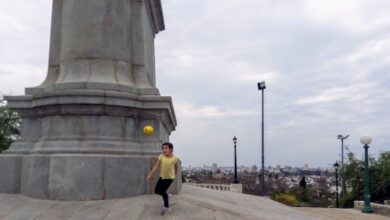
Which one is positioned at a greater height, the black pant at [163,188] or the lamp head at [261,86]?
the lamp head at [261,86]

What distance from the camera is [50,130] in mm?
8398

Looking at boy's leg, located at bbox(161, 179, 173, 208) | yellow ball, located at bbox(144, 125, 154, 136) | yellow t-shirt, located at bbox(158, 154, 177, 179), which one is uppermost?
yellow ball, located at bbox(144, 125, 154, 136)

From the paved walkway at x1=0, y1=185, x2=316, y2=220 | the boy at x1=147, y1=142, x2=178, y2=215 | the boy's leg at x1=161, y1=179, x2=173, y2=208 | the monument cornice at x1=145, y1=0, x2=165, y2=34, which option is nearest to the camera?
the paved walkway at x1=0, y1=185, x2=316, y2=220

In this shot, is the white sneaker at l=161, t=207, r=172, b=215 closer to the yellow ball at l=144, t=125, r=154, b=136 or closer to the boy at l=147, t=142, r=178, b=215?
the boy at l=147, t=142, r=178, b=215

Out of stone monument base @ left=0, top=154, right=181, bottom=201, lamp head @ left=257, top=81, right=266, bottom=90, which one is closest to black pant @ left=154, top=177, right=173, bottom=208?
stone monument base @ left=0, top=154, right=181, bottom=201

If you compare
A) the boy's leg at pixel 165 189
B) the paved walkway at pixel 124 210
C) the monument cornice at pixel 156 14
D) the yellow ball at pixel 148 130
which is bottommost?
the paved walkway at pixel 124 210

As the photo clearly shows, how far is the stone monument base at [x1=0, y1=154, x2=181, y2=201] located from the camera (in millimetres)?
7676

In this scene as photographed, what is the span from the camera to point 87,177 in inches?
303

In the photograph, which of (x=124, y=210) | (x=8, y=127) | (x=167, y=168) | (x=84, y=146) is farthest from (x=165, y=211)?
(x=8, y=127)

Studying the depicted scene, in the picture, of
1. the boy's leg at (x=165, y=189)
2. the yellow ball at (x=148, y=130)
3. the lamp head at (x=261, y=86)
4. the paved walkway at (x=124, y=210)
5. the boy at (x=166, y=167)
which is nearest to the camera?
the paved walkway at (x=124, y=210)

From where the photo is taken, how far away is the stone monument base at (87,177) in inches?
302

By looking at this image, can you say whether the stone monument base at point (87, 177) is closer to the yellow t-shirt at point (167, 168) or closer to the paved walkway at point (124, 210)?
the paved walkway at point (124, 210)

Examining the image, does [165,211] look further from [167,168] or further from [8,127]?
[8,127]

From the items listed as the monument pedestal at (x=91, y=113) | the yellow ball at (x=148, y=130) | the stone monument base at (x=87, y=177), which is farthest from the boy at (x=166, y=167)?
the yellow ball at (x=148, y=130)
